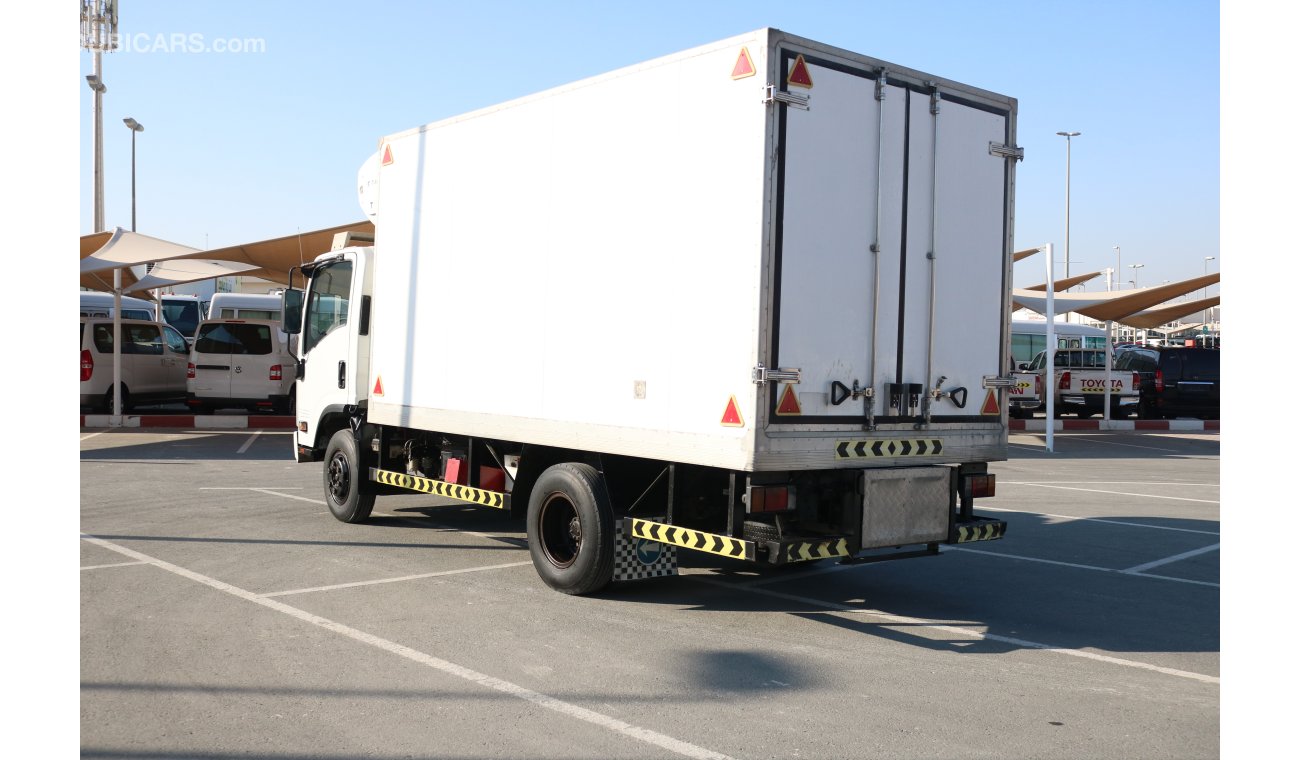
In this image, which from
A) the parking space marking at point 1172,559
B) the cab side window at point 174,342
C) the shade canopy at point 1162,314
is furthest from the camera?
the shade canopy at point 1162,314

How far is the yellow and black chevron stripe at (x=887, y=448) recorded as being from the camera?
22.0ft

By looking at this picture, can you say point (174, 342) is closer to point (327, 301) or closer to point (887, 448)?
point (327, 301)

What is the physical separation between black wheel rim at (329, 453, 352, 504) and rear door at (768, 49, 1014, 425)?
5415mm

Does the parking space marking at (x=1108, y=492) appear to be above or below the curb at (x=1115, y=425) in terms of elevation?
below

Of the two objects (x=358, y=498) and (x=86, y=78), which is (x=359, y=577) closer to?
(x=358, y=498)

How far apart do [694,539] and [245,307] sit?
99.8 feet

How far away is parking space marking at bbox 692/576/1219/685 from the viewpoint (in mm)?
6027

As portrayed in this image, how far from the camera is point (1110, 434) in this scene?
998 inches

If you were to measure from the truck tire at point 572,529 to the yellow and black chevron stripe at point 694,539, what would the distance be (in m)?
0.25

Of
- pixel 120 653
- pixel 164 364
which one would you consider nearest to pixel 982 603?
pixel 120 653

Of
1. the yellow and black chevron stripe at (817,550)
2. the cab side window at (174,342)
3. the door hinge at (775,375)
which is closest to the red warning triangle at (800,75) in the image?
the door hinge at (775,375)

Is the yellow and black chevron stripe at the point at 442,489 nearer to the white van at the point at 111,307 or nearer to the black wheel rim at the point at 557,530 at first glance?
the black wheel rim at the point at 557,530

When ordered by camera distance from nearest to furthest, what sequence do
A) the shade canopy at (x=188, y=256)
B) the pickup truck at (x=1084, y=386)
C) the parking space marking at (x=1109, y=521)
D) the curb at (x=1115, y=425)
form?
1. the parking space marking at (x=1109, y=521)
2. the shade canopy at (x=188, y=256)
3. the curb at (x=1115, y=425)
4. the pickup truck at (x=1084, y=386)

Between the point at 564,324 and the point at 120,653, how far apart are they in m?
3.31
